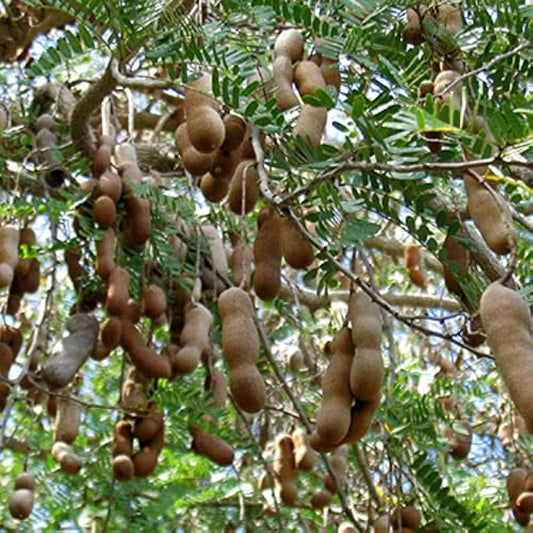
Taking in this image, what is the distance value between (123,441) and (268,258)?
77cm

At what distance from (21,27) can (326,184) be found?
6.66 feet

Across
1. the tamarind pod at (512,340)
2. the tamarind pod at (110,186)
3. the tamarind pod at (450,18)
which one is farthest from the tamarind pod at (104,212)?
the tamarind pod at (512,340)

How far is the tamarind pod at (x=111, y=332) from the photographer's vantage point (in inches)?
82.3

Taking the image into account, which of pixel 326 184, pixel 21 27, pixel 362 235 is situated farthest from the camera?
pixel 21 27

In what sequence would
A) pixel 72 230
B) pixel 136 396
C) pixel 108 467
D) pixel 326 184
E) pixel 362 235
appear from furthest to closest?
pixel 108 467 < pixel 72 230 < pixel 136 396 < pixel 362 235 < pixel 326 184

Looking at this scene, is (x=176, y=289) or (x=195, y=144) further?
(x=176, y=289)

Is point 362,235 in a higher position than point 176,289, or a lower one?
lower

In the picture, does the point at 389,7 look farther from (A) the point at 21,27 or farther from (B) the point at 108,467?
(A) the point at 21,27

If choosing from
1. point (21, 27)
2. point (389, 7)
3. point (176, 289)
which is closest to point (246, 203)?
point (389, 7)

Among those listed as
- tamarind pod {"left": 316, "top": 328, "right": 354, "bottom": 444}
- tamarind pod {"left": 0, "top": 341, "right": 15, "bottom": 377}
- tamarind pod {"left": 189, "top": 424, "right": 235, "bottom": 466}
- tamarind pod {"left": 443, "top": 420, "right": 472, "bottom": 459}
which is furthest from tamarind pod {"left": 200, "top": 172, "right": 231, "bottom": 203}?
tamarind pod {"left": 443, "top": 420, "right": 472, "bottom": 459}

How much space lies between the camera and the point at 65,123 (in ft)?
8.78

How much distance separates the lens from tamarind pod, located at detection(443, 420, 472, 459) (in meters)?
2.73

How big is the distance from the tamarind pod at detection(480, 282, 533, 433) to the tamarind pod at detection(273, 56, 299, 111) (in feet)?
1.49

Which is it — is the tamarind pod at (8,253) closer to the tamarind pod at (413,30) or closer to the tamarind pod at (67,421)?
the tamarind pod at (67,421)
